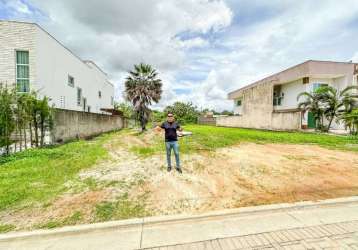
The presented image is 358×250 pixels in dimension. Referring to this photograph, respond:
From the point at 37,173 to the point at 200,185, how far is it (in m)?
4.65

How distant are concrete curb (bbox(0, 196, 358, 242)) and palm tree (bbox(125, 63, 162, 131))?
1354cm

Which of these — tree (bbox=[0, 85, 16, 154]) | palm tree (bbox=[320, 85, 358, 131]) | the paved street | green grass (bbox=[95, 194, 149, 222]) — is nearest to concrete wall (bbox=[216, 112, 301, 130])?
palm tree (bbox=[320, 85, 358, 131])

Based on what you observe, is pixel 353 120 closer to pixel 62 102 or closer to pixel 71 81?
pixel 62 102

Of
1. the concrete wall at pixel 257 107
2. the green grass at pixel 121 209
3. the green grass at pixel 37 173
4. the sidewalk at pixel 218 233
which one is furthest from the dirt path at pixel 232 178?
the concrete wall at pixel 257 107

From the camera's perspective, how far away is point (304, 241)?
107 inches

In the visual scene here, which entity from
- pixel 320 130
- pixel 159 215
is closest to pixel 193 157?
pixel 159 215

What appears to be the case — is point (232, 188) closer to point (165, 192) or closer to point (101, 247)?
point (165, 192)

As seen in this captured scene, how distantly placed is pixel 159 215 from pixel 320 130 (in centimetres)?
1903

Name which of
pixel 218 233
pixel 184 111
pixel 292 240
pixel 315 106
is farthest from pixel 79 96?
pixel 184 111

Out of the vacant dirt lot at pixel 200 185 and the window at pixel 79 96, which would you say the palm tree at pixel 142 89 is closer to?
the window at pixel 79 96

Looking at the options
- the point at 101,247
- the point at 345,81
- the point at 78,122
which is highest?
the point at 345,81

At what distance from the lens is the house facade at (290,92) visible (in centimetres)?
1862

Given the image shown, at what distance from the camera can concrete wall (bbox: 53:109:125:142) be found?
33.8 ft

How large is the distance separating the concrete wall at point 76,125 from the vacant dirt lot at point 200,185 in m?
5.05
